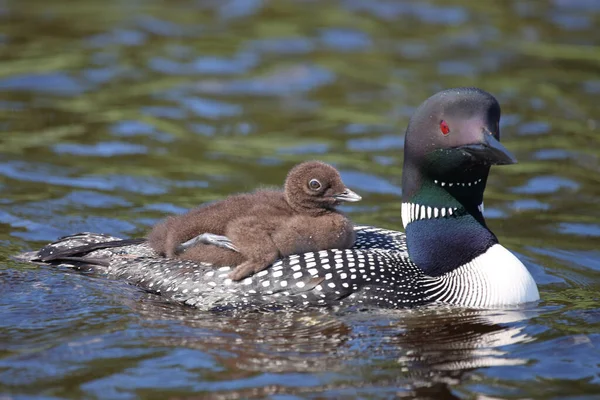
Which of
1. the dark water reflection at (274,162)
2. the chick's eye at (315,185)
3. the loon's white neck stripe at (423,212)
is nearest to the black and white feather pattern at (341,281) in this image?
the dark water reflection at (274,162)

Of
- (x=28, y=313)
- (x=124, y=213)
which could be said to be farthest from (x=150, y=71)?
(x=28, y=313)

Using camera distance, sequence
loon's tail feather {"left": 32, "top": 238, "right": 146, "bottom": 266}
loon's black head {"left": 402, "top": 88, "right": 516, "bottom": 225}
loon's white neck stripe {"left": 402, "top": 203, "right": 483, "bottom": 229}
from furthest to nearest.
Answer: loon's tail feather {"left": 32, "top": 238, "right": 146, "bottom": 266}, loon's white neck stripe {"left": 402, "top": 203, "right": 483, "bottom": 229}, loon's black head {"left": 402, "top": 88, "right": 516, "bottom": 225}

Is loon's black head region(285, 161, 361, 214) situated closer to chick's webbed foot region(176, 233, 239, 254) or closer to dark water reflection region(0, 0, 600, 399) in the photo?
chick's webbed foot region(176, 233, 239, 254)

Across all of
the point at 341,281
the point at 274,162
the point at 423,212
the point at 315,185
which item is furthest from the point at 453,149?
the point at 274,162

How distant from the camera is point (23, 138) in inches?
419

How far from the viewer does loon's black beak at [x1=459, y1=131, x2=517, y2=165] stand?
6145 millimetres

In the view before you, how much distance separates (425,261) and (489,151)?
2.90 ft

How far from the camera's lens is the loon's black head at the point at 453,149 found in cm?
634

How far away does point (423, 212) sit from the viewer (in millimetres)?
6707

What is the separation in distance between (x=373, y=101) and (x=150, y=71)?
2.77 metres

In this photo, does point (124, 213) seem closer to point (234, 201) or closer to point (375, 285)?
point (234, 201)

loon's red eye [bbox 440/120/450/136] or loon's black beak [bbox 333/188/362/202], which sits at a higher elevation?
loon's red eye [bbox 440/120/450/136]

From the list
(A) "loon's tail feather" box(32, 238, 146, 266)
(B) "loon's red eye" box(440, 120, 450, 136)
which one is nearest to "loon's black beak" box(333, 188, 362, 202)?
(B) "loon's red eye" box(440, 120, 450, 136)

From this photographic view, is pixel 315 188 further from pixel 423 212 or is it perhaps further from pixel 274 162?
pixel 274 162
